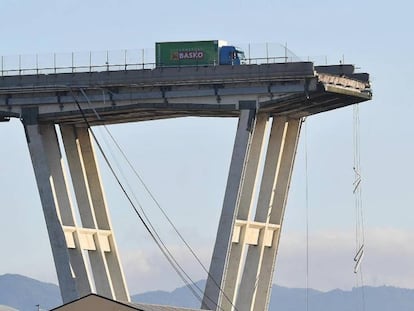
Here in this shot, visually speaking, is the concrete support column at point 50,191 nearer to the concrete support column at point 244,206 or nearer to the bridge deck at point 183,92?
the bridge deck at point 183,92

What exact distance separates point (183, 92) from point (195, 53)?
374cm

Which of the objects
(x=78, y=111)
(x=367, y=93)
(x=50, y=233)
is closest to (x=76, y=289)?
(x=50, y=233)

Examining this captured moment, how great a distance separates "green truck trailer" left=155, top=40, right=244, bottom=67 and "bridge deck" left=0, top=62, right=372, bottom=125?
186cm

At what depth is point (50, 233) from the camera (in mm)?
160500

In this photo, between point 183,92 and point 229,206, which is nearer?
point 229,206

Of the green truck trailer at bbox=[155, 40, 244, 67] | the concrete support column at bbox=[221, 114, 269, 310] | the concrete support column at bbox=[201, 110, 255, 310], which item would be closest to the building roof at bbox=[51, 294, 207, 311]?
the concrete support column at bbox=[201, 110, 255, 310]

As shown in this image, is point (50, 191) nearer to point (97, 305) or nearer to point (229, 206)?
point (229, 206)

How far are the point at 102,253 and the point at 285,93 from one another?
23.4 m

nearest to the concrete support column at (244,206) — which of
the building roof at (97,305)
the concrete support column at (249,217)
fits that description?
the concrete support column at (249,217)

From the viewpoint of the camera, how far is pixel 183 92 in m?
157

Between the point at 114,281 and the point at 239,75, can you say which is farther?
the point at 114,281

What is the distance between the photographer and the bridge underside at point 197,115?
154625mm

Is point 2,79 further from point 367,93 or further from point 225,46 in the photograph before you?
point 367,93

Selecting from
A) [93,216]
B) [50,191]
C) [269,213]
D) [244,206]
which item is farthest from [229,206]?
[50,191]
